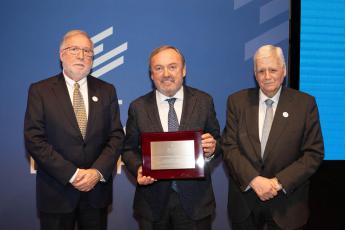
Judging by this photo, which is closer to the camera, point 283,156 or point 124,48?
point 283,156

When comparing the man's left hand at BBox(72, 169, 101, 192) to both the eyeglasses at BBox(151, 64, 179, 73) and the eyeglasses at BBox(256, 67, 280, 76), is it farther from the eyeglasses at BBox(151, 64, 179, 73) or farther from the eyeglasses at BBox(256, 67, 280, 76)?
the eyeglasses at BBox(256, 67, 280, 76)

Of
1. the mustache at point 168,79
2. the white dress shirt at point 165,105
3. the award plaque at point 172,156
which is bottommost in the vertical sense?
the award plaque at point 172,156

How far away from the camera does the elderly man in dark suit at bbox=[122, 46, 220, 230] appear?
2.42 m

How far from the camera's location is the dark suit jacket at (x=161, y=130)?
242 cm

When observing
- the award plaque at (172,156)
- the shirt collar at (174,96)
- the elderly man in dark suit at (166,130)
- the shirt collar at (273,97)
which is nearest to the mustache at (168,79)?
the elderly man in dark suit at (166,130)

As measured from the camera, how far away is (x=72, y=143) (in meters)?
2.44

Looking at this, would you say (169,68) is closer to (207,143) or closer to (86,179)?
(207,143)

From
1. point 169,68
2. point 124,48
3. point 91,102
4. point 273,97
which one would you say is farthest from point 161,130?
point 124,48

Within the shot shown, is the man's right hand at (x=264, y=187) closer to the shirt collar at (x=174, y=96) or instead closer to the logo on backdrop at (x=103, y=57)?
the shirt collar at (x=174, y=96)

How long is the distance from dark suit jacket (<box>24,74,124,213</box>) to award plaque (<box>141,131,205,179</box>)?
33 cm

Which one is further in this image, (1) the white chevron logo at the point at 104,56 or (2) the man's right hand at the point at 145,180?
(1) the white chevron logo at the point at 104,56

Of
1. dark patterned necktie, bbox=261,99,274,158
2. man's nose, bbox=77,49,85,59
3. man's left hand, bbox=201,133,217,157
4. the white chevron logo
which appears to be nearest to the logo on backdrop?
the white chevron logo

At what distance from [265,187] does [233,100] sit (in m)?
0.65

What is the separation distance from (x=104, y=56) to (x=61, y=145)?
1366 millimetres
